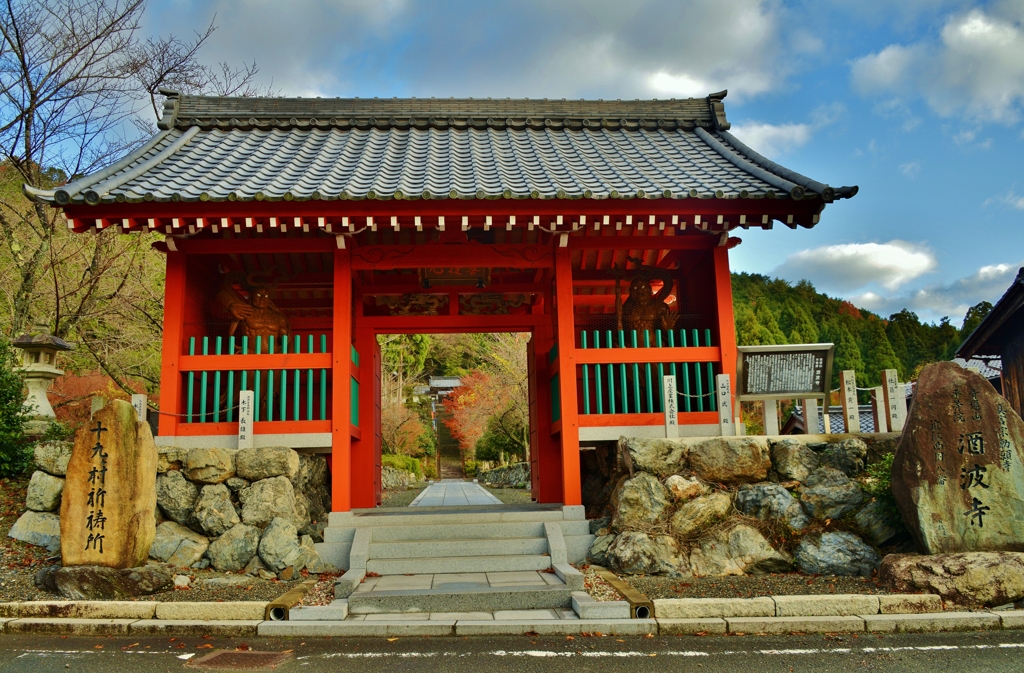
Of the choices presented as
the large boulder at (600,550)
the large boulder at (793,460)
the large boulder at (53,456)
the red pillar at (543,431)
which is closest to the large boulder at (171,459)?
the large boulder at (53,456)

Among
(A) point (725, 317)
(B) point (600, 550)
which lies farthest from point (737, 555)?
(A) point (725, 317)

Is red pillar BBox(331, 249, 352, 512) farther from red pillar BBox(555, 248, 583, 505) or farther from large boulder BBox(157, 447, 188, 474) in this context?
red pillar BBox(555, 248, 583, 505)

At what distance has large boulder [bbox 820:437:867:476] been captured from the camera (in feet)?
23.6

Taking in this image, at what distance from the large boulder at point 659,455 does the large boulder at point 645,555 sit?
723mm

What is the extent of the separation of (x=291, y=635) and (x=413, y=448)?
28.3 m

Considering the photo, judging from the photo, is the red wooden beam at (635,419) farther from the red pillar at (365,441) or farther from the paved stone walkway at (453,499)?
the paved stone walkway at (453,499)

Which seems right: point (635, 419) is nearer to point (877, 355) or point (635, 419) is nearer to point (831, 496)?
point (831, 496)

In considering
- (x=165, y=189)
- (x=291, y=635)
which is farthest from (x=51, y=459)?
(x=291, y=635)

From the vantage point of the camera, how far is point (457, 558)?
6820mm

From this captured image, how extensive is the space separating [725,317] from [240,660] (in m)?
6.19

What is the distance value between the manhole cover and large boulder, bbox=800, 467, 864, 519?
5070mm

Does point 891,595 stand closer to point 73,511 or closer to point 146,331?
point 73,511

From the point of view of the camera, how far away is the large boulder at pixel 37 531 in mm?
6945

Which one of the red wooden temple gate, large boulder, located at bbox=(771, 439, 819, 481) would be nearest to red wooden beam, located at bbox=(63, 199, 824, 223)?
the red wooden temple gate
